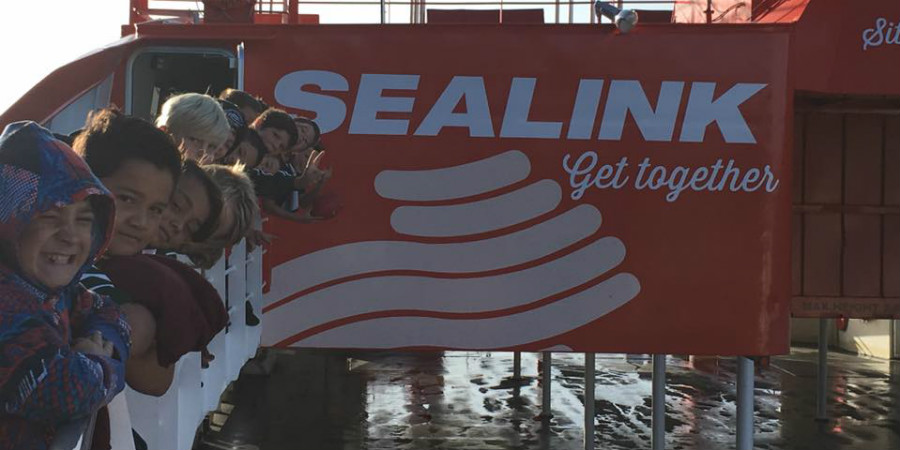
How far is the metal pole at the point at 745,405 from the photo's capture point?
507cm

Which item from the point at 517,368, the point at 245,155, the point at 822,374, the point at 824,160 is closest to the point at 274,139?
the point at 245,155

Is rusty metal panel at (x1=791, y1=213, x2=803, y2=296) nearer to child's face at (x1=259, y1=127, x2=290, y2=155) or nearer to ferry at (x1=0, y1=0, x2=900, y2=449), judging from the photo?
ferry at (x1=0, y1=0, x2=900, y2=449)

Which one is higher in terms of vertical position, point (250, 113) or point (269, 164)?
point (250, 113)

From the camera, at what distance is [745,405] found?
514cm

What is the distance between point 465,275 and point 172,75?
2.58 metres

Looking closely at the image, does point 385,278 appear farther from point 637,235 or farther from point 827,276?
point 827,276

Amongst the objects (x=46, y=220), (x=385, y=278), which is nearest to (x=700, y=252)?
(x=385, y=278)

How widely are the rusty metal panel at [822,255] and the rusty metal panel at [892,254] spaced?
1.18 ft

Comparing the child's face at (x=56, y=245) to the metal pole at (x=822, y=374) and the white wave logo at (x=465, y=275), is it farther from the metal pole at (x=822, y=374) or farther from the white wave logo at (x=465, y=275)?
the metal pole at (x=822, y=374)

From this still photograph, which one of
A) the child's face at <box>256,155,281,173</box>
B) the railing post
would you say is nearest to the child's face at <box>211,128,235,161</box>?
the child's face at <box>256,155,281,173</box>

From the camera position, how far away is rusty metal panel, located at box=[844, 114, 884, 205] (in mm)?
5973

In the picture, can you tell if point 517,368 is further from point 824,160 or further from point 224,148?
point 224,148

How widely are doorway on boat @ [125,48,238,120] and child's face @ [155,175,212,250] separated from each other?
320 centimetres

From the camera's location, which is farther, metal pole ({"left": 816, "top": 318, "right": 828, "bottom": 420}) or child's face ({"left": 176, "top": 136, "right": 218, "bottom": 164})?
metal pole ({"left": 816, "top": 318, "right": 828, "bottom": 420})
